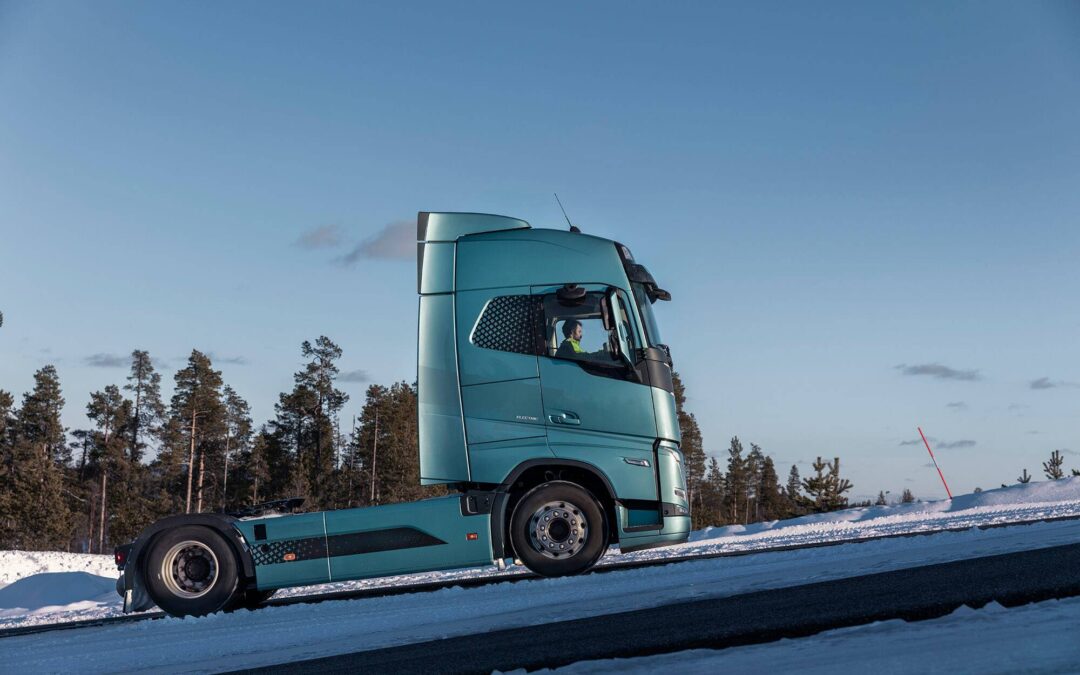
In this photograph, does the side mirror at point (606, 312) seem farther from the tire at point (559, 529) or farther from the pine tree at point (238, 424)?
the pine tree at point (238, 424)

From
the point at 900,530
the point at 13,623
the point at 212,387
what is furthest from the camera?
the point at 212,387

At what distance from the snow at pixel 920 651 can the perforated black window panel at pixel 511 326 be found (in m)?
5.29

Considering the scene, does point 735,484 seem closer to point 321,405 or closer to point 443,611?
point 321,405

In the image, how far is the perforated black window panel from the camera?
937 cm

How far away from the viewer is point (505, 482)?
30.3 ft

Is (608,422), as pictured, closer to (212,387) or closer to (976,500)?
(976,500)

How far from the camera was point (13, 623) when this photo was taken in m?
10.4

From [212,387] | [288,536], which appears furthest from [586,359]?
[212,387]

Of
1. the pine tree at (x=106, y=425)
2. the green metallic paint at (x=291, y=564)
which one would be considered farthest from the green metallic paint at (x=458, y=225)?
the pine tree at (x=106, y=425)

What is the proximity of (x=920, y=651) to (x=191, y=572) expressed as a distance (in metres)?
7.39

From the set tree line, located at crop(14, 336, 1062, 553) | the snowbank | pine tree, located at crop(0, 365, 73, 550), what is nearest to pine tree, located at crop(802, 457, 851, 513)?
tree line, located at crop(14, 336, 1062, 553)

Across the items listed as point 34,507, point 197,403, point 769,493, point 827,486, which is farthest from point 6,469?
point 769,493

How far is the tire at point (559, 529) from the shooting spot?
9195 millimetres

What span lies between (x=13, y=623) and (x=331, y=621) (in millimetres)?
5278
